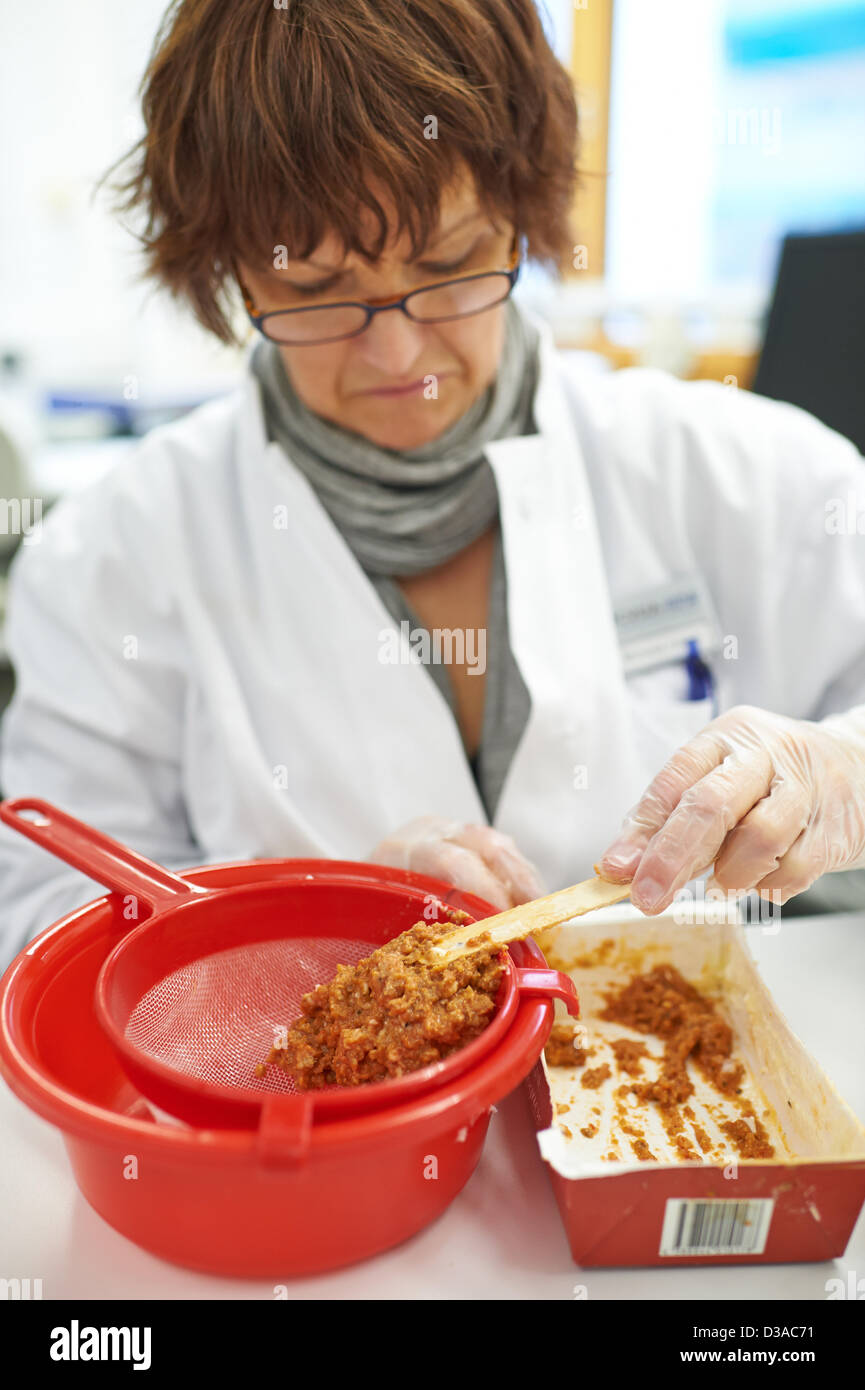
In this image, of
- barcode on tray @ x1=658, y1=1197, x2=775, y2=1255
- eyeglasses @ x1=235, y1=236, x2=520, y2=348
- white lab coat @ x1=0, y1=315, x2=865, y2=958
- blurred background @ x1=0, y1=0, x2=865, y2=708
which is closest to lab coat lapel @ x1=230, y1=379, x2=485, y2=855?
white lab coat @ x1=0, y1=315, x2=865, y2=958

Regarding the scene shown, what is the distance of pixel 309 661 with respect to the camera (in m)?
1.39

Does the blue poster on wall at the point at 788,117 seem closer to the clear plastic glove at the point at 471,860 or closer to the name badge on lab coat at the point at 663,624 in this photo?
the name badge on lab coat at the point at 663,624

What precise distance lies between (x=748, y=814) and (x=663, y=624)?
552 millimetres

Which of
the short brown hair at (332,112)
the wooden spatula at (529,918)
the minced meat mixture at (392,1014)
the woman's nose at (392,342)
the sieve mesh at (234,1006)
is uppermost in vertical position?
the short brown hair at (332,112)

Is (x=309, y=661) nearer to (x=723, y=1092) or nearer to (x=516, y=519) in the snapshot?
(x=516, y=519)

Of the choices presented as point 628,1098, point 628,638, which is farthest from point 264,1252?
point 628,638

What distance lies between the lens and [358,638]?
136 cm

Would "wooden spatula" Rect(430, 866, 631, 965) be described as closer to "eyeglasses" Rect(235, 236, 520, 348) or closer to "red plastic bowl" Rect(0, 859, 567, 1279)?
"red plastic bowl" Rect(0, 859, 567, 1279)

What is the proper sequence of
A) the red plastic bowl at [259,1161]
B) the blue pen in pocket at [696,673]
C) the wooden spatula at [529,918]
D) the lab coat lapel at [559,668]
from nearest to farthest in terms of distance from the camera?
the red plastic bowl at [259,1161]
the wooden spatula at [529,918]
the lab coat lapel at [559,668]
the blue pen in pocket at [696,673]

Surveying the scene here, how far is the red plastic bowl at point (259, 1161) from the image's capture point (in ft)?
2.02

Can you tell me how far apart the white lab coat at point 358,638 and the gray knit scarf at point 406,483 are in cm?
3

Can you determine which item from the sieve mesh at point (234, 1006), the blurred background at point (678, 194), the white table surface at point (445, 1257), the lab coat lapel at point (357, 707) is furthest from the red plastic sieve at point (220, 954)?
the blurred background at point (678, 194)

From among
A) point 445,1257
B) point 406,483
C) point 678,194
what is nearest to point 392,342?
point 406,483
